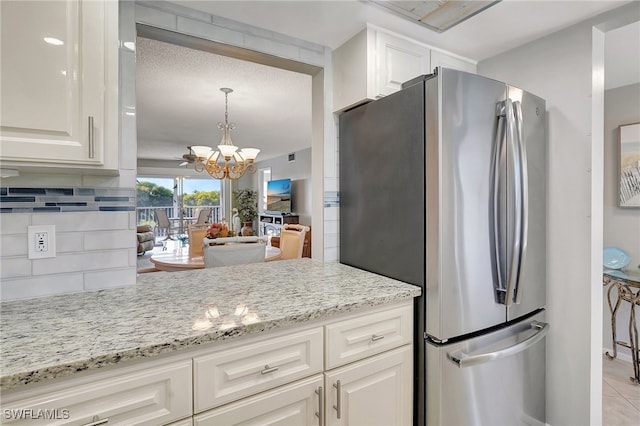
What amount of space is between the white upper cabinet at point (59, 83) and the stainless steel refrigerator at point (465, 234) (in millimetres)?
1152

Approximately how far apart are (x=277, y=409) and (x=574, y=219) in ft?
5.63

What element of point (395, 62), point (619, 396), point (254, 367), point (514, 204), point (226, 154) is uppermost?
point (395, 62)

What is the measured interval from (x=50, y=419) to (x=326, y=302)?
0.81 meters

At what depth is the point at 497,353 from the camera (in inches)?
53.4

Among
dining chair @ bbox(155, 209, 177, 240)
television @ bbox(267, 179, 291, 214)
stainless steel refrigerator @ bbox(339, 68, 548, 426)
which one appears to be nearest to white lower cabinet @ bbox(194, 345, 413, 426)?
stainless steel refrigerator @ bbox(339, 68, 548, 426)

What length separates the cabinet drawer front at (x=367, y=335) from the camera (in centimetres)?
115

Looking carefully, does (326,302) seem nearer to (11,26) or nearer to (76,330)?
(76,330)

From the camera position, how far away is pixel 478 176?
135cm

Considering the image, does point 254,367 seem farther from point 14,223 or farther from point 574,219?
point 574,219

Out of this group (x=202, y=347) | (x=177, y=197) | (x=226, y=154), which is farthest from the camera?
(x=177, y=197)

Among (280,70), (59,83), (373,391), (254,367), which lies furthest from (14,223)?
(280,70)

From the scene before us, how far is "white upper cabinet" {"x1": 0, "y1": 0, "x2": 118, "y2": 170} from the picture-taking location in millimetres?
886

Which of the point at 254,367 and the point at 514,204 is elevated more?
the point at 514,204

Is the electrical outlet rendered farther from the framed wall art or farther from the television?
the television
